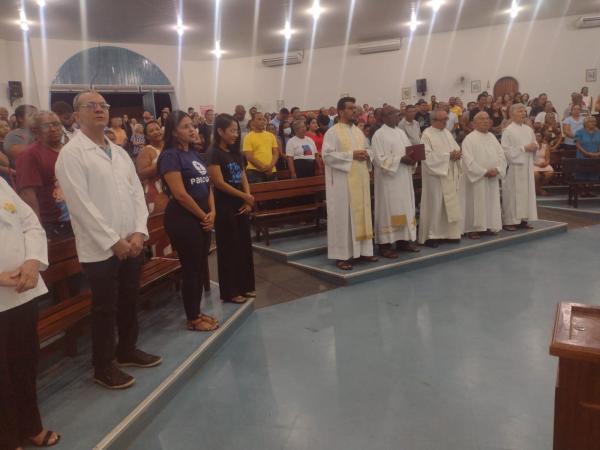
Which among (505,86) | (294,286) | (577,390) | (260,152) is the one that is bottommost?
(294,286)

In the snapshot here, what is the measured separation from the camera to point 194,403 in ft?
8.28

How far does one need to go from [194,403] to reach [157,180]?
240 centimetres

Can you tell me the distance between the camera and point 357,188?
4.60 meters

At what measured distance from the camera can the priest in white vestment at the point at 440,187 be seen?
17.3 ft

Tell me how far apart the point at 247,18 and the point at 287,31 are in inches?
71.1

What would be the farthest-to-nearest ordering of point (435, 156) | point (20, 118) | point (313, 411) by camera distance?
1. point (435, 156)
2. point (20, 118)
3. point (313, 411)

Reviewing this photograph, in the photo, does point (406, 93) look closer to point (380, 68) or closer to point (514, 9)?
point (380, 68)

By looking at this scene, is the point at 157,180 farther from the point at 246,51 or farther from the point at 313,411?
the point at 246,51

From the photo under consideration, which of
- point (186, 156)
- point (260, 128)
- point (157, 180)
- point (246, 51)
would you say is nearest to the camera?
point (186, 156)

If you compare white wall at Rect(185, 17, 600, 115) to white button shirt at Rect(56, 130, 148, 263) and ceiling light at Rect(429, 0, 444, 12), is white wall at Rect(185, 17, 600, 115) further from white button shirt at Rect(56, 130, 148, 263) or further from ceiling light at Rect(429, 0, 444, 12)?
white button shirt at Rect(56, 130, 148, 263)

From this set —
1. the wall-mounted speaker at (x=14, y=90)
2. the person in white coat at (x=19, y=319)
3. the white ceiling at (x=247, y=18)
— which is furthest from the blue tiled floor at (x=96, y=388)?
the wall-mounted speaker at (x=14, y=90)

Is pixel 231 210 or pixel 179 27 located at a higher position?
pixel 179 27

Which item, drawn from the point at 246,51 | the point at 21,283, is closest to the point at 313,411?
the point at 21,283

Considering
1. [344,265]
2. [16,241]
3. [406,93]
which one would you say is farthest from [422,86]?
[16,241]
